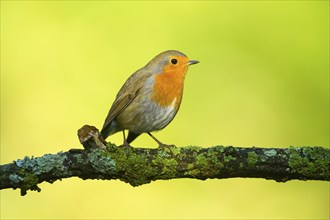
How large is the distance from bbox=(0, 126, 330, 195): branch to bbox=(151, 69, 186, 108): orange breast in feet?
3.75

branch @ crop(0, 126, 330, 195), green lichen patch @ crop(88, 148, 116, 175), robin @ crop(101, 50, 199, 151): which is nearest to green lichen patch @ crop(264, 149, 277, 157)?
branch @ crop(0, 126, 330, 195)

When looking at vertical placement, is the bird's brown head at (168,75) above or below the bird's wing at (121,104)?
above

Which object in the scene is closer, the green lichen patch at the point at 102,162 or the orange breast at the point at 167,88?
the green lichen patch at the point at 102,162

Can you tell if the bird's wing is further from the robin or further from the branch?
the branch

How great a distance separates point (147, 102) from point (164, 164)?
128 centimetres

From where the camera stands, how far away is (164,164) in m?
3.57

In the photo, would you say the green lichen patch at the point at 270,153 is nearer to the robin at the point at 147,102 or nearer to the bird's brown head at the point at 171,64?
the robin at the point at 147,102

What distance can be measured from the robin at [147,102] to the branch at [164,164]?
3.65 feet

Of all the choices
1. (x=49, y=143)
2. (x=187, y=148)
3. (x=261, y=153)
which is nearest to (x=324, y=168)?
Result: (x=261, y=153)

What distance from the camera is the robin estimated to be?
4793 millimetres

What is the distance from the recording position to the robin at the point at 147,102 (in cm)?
479

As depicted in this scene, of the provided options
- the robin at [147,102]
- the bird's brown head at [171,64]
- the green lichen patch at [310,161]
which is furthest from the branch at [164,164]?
the bird's brown head at [171,64]

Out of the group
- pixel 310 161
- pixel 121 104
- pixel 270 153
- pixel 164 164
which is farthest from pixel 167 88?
pixel 310 161

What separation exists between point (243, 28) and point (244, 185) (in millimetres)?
1400
